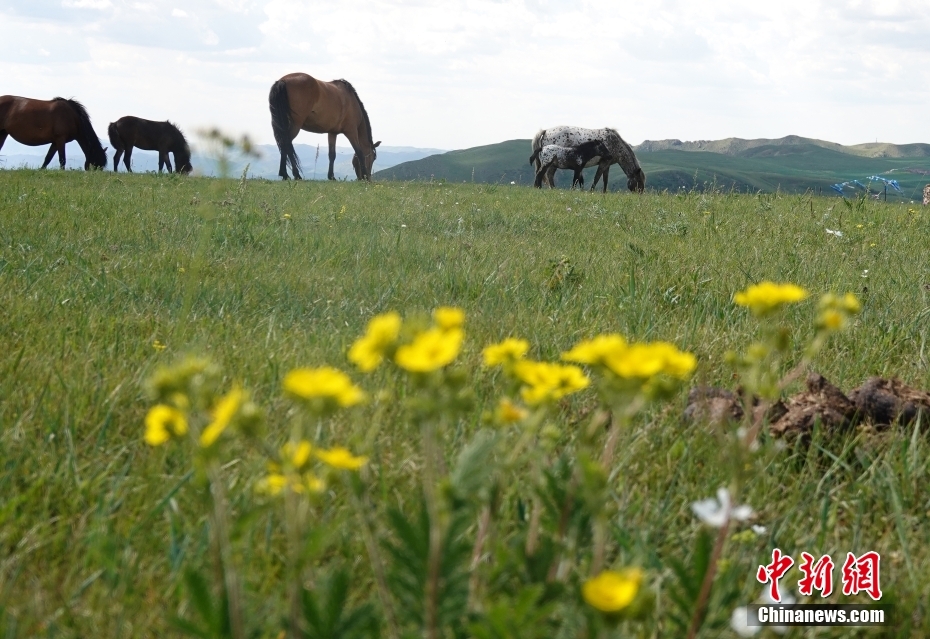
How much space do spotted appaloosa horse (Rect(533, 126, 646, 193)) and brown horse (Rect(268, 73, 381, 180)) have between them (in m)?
5.58

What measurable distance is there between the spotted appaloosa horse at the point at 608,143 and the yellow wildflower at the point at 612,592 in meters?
19.9

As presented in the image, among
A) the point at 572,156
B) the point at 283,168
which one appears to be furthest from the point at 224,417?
the point at 572,156

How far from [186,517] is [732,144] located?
196 metres

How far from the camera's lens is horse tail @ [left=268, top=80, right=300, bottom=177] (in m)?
20.9

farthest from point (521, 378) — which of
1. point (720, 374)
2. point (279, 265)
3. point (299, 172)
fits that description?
point (299, 172)

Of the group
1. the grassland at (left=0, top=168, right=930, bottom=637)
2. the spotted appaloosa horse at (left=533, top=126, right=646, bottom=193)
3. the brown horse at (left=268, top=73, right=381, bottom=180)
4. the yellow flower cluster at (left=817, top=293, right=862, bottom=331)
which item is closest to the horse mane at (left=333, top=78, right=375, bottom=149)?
the brown horse at (left=268, top=73, right=381, bottom=180)

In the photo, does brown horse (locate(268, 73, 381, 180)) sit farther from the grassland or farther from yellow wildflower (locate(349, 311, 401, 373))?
yellow wildflower (locate(349, 311, 401, 373))

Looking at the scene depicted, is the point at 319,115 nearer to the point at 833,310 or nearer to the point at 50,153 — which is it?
the point at 50,153

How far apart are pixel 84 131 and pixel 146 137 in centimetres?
628

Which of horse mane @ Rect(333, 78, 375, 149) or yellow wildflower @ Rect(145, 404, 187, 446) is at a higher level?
horse mane @ Rect(333, 78, 375, 149)

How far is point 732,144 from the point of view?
18300 centimetres

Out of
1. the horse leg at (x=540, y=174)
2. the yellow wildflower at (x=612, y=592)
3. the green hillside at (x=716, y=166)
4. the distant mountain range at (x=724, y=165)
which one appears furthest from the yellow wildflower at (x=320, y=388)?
the green hillside at (x=716, y=166)

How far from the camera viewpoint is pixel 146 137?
1197 inches

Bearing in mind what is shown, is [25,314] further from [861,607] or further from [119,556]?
[861,607]
